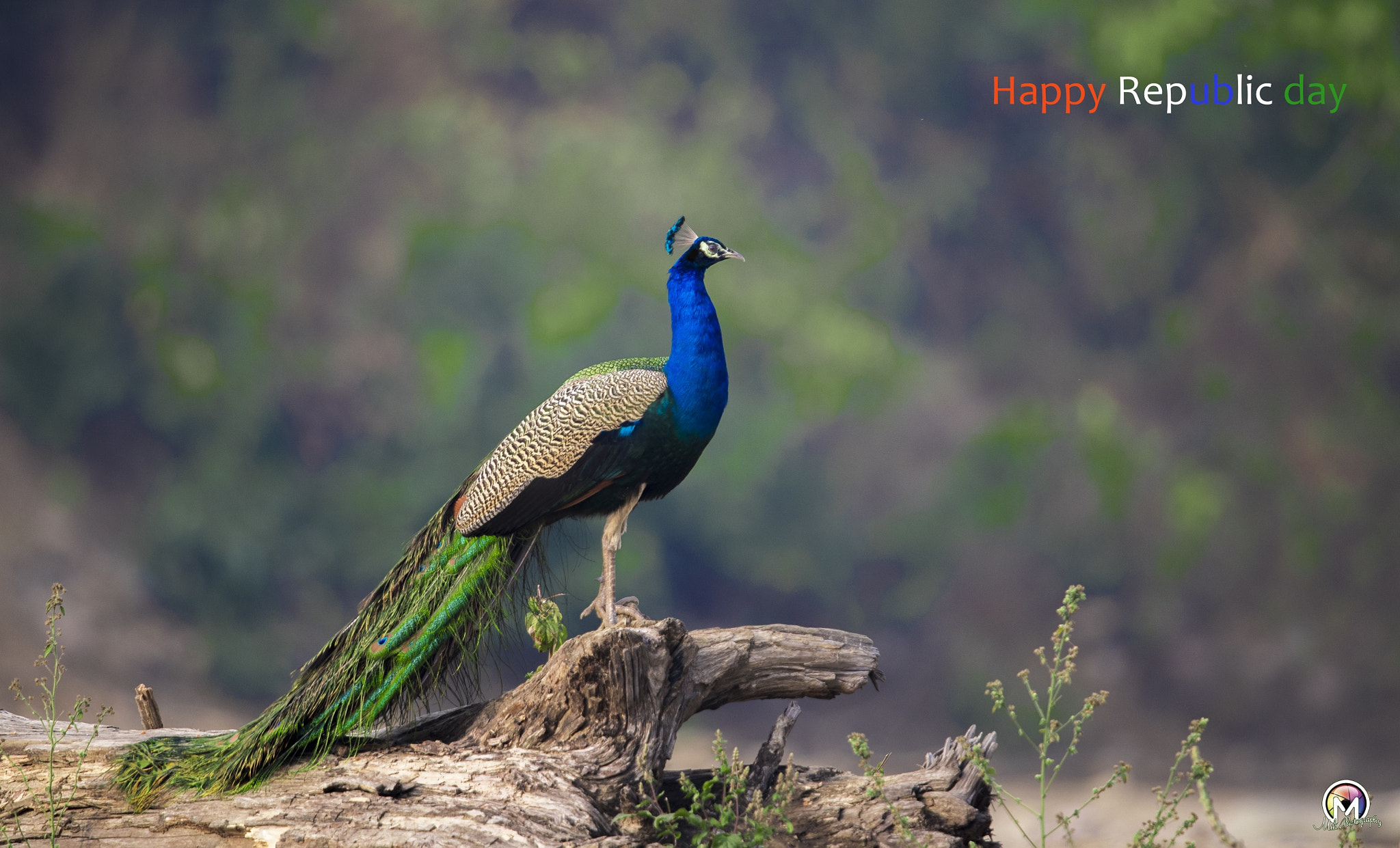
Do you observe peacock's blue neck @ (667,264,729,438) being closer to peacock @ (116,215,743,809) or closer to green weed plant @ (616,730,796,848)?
peacock @ (116,215,743,809)

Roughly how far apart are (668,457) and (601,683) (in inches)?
29.5

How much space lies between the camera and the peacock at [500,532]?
3104 mm

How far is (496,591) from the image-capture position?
10.9 ft

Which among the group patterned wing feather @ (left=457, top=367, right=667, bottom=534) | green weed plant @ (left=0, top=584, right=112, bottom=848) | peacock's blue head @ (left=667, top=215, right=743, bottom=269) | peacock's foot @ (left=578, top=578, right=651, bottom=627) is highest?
peacock's blue head @ (left=667, top=215, right=743, bottom=269)

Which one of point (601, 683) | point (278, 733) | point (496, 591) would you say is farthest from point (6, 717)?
point (601, 683)

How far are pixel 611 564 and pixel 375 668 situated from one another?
30.9 inches

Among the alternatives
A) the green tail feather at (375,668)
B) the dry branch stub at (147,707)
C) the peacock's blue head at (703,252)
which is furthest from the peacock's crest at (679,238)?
the dry branch stub at (147,707)

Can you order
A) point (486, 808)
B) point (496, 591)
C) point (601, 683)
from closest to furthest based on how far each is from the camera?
point (486, 808), point (601, 683), point (496, 591)

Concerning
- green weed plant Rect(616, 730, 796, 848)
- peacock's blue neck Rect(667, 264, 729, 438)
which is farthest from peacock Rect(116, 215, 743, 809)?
green weed plant Rect(616, 730, 796, 848)

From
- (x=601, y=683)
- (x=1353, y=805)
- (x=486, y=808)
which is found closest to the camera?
(x=486, y=808)

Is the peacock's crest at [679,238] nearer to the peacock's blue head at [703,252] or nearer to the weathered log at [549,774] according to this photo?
the peacock's blue head at [703,252]

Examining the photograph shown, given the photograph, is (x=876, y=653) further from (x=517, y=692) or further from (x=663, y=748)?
(x=517, y=692)

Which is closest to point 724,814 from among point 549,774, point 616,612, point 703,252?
point 549,774

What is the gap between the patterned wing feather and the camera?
130 inches
